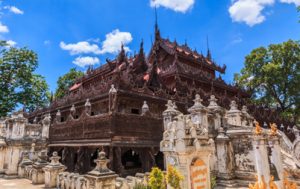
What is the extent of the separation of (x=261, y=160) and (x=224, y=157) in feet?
11.3

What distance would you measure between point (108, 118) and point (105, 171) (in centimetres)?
342

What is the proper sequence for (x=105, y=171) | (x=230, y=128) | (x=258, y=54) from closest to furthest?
(x=105, y=171) < (x=230, y=128) < (x=258, y=54)

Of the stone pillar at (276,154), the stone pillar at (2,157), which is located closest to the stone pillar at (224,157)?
the stone pillar at (276,154)

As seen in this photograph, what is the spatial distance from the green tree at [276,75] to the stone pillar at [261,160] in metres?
25.6

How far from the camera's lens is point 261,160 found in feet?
20.4

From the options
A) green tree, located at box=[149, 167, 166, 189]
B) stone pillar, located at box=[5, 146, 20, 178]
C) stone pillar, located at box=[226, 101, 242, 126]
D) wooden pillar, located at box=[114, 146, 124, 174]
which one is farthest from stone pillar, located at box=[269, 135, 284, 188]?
stone pillar, located at box=[5, 146, 20, 178]

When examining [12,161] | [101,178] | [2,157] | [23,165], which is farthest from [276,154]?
[2,157]

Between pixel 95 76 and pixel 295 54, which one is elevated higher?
pixel 295 54

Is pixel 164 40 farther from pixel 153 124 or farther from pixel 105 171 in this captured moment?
pixel 105 171

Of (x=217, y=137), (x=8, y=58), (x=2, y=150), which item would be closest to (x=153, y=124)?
(x=217, y=137)

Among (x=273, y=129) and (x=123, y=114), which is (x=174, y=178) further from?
(x=123, y=114)

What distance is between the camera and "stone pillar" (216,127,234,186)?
9.35m

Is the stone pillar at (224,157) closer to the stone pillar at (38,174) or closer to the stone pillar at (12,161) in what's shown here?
the stone pillar at (38,174)

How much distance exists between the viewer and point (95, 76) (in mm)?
26172
